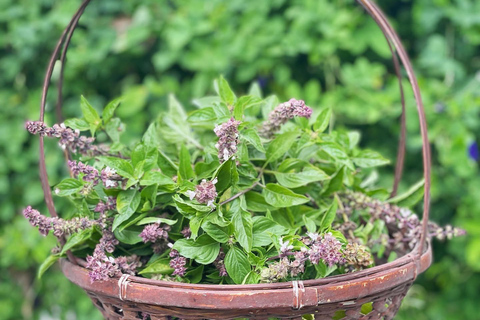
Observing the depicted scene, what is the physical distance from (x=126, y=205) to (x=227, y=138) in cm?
20

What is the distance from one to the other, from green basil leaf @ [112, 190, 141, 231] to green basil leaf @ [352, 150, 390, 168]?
16.6 inches

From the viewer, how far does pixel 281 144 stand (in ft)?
2.71

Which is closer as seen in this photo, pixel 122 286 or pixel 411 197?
pixel 122 286

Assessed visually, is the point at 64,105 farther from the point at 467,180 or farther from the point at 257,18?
the point at 467,180

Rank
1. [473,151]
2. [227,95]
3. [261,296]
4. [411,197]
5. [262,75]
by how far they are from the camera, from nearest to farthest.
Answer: [261,296], [227,95], [411,197], [473,151], [262,75]

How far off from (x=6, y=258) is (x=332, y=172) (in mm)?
1511

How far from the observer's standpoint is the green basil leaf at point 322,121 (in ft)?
2.83

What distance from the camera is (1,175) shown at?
1.87 metres

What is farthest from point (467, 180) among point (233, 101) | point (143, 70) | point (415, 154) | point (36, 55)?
point (36, 55)

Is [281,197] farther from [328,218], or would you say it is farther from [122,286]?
[122,286]

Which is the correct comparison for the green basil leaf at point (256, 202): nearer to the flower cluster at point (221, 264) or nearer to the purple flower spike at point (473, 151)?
the flower cluster at point (221, 264)

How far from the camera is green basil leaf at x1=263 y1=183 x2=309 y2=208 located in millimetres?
760

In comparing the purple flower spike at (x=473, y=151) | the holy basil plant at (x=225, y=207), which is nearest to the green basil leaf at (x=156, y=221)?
the holy basil plant at (x=225, y=207)

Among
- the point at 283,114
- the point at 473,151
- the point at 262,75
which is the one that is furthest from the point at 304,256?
the point at 262,75
